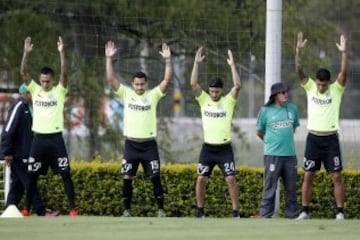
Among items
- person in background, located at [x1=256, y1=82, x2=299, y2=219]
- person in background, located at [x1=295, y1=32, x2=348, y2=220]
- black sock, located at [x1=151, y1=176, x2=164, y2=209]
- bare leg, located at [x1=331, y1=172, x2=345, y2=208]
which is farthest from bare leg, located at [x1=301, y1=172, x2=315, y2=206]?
black sock, located at [x1=151, y1=176, x2=164, y2=209]

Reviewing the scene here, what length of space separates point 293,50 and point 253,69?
1307 millimetres

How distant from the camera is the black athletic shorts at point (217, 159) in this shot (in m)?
17.1

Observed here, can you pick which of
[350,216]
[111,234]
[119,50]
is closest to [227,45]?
[119,50]

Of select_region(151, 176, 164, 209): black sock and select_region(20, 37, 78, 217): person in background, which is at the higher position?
select_region(20, 37, 78, 217): person in background

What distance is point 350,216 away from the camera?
19125 mm

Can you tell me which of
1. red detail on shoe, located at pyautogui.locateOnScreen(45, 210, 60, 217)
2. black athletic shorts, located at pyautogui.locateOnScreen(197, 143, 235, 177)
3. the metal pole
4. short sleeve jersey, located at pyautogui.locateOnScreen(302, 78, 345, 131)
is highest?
the metal pole

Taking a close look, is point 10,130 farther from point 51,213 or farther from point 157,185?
point 157,185

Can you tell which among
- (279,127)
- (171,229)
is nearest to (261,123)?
(279,127)

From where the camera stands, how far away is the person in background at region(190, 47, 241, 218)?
17156 mm

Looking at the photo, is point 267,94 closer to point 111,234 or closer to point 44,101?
point 44,101

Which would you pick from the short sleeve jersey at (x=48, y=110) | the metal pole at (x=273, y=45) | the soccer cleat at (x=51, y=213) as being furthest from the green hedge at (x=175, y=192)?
the short sleeve jersey at (x=48, y=110)

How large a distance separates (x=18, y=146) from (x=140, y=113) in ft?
6.20

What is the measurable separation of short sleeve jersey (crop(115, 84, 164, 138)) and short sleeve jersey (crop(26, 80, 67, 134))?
0.90 meters

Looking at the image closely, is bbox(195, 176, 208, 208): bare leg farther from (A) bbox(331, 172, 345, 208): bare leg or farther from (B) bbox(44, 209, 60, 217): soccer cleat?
(B) bbox(44, 209, 60, 217): soccer cleat
